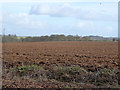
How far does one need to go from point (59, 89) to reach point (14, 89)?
193 centimetres

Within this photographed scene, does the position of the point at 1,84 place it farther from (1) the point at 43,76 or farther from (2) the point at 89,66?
(2) the point at 89,66

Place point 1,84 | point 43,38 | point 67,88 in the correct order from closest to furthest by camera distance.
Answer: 1. point 67,88
2. point 1,84
3. point 43,38

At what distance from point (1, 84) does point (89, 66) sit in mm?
6707

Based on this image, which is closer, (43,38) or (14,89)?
(14,89)

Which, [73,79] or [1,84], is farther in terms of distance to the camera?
[73,79]

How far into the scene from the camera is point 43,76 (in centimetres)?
1262

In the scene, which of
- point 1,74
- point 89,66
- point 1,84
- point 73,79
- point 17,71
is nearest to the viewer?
point 1,84

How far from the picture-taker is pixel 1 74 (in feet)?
42.2

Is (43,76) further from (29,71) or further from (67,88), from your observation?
(67,88)

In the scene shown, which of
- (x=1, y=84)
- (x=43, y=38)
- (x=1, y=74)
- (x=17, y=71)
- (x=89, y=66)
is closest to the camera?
(x=1, y=84)

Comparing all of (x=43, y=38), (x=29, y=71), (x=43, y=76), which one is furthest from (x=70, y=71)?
(x=43, y=38)

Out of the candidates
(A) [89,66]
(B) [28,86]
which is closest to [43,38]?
(A) [89,66]

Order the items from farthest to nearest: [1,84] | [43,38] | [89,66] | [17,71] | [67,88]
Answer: [43,38], [89,66], [17,71], [1,84], [67,88]

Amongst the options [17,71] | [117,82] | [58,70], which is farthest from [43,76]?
[117,82]
